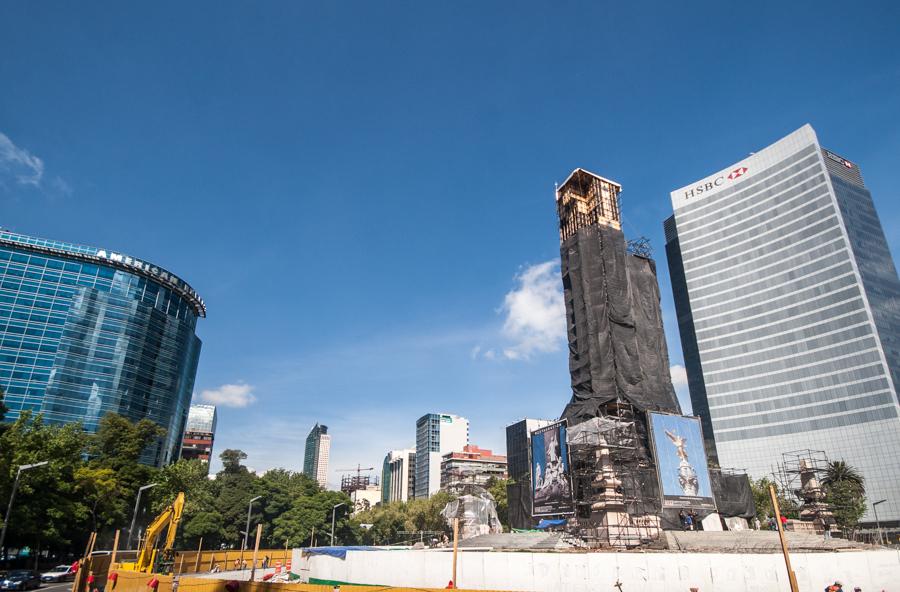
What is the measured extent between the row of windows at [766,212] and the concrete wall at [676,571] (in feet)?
336

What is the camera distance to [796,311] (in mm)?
104812

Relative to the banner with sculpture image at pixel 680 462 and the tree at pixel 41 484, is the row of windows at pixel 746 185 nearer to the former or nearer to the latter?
the banner with sculpture image at pixel 680 462

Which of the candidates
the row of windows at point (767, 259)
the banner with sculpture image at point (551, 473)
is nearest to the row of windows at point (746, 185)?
the row of windows at point (767, 259)

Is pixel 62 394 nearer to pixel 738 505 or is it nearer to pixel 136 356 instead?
pixel 136 356

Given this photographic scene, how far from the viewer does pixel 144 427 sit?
65500 millimetres

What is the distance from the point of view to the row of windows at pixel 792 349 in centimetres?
9594

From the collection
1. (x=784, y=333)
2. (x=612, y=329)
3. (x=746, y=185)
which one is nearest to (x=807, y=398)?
(x=784, y=333)

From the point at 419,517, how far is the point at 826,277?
9206 centimetres

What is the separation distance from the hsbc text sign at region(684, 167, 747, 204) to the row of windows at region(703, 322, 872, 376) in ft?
135

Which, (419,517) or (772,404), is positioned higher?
(772,404)

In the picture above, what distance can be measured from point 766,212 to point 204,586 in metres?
127

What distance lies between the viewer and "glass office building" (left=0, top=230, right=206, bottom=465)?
98750 millimetres

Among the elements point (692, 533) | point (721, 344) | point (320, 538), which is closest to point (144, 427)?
point (320, 538)

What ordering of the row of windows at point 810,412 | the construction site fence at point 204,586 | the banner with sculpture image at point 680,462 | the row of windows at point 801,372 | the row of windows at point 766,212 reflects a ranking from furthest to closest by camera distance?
the row of windows at point 766,212 < the row of windows at point 801,372 < the row of windows at point 810,412 < the banner with sculpture image at point 680,462 < the construction site fence at point 204,586
